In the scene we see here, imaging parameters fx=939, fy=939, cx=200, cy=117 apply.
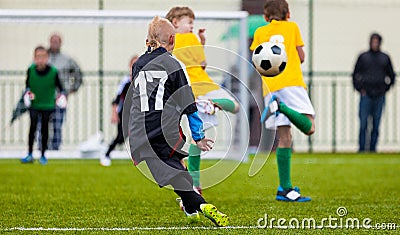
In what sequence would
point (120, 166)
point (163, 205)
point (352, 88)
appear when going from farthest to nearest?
point (352, 88) < point (120, 166) < point (163, 205)

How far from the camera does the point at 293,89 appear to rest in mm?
7656

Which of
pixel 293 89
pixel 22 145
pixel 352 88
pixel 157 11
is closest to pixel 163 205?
pixel 293 89

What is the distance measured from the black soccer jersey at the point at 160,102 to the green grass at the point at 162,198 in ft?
1.86

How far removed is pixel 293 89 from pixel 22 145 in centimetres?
835

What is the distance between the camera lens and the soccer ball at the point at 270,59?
23.0 feet

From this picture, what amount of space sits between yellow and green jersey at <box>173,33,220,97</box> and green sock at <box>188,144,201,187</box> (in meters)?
0.47

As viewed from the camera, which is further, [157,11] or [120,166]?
[157,11]

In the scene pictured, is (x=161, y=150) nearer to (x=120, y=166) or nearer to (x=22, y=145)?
(x=120, y=166)

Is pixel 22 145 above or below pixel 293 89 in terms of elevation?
below

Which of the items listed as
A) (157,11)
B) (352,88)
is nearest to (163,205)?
(157,11)

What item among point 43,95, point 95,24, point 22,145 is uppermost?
point 95,24

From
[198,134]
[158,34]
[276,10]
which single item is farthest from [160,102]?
[276,10]

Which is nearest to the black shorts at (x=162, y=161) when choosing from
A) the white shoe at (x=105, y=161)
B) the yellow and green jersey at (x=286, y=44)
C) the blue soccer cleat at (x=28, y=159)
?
the yellow and green jersey at (x=286, y=44)

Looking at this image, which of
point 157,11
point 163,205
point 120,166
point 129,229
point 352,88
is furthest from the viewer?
point 352,88
